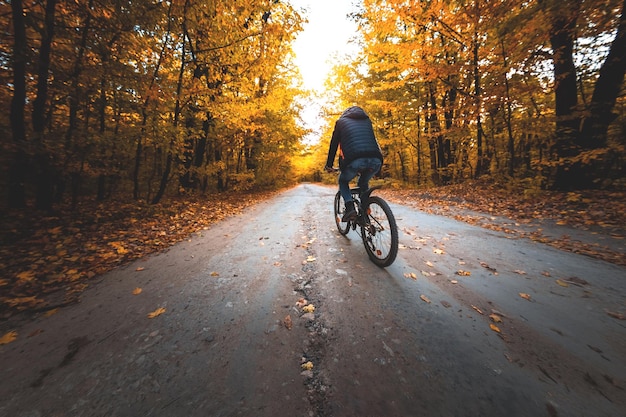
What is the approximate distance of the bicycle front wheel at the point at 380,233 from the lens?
3031mm

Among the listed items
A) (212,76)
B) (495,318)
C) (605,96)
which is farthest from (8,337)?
(605,96)

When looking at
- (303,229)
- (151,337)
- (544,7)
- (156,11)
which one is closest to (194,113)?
(156,11)

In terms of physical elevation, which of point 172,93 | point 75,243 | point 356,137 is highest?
point 172,93

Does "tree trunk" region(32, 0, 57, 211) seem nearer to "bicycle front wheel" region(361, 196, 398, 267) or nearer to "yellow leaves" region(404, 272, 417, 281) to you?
"bicycle front wheel" region(361, 196, 398, 267)

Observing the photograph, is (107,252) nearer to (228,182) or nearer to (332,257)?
(332,257)

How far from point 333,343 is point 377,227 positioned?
6.34 feet

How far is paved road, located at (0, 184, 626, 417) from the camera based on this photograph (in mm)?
1354

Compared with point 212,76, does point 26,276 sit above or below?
below

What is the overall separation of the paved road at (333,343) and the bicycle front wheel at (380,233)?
0.74 ft

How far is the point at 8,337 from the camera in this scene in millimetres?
1952

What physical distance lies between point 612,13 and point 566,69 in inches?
69.0

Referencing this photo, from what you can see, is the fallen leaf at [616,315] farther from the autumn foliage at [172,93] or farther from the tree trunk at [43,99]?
the tree trunk at [43,99]

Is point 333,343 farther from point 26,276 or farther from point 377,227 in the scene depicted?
point 26,276

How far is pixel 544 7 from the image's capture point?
5.61 m
